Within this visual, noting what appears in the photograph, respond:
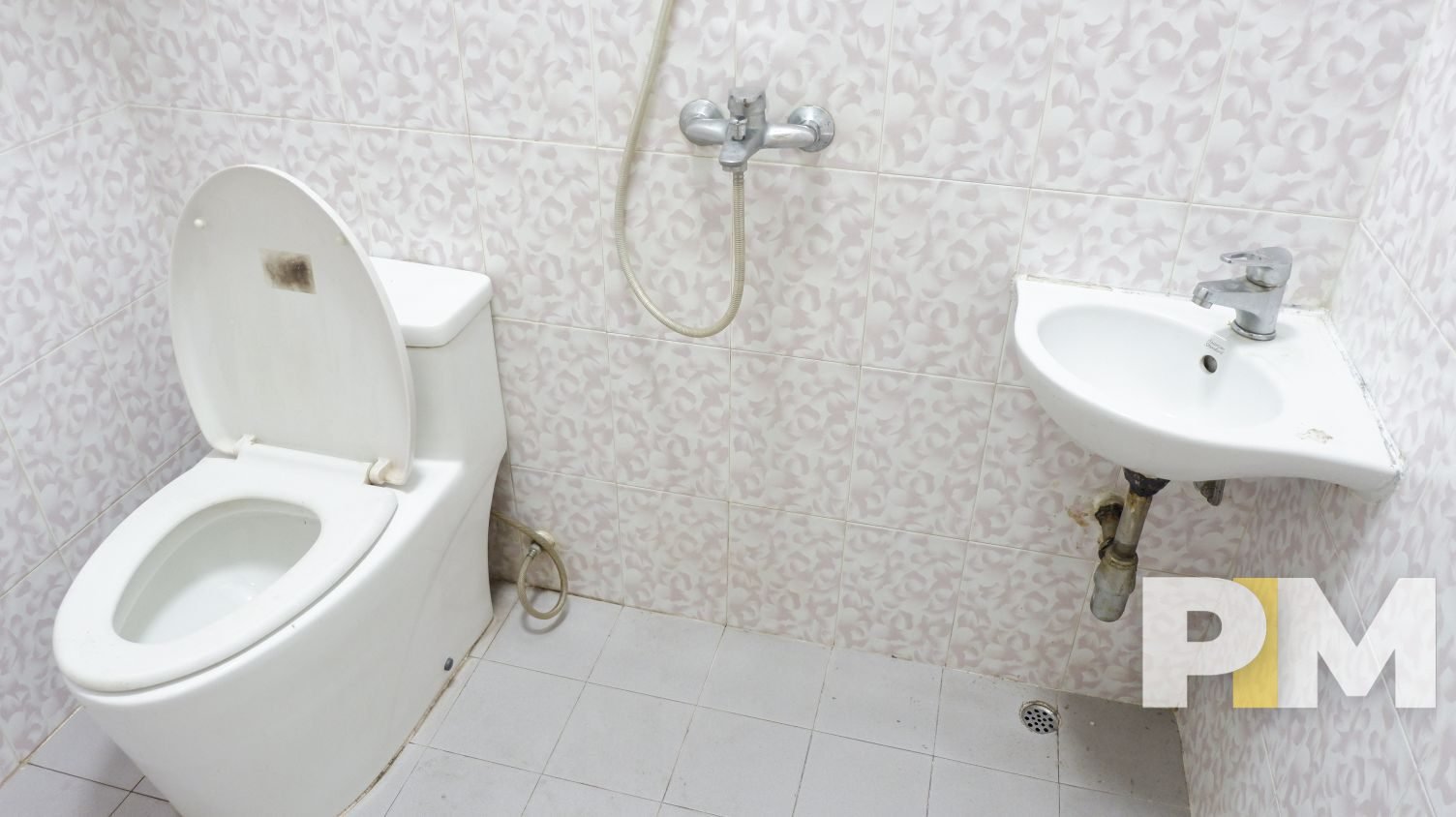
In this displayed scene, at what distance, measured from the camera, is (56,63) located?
150 cm

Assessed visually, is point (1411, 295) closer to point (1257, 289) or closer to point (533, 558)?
point (1257, 289)

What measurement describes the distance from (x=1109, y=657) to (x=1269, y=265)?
2.52 ft

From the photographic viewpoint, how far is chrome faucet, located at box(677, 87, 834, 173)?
1283mm

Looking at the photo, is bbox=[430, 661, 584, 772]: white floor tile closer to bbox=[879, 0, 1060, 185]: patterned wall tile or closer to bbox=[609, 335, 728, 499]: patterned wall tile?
bbox=[609, 335, 728, 499]: patterned wall tile

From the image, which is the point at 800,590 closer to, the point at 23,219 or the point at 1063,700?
the point at 1063,700

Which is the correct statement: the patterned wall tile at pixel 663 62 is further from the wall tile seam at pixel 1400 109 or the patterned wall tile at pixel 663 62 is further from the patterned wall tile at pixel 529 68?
the wall tile seam at pixel 1400 109

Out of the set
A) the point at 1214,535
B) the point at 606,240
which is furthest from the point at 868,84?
the point at 1214,535

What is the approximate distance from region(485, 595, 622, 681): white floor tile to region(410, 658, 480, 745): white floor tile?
0.15ft

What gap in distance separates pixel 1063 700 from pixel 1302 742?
574 mm

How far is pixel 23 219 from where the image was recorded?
1.50 meters

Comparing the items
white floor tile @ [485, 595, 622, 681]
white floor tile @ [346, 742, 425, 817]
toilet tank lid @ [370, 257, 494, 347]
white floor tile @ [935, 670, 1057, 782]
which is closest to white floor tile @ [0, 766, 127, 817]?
white floor tile @ [346, 742, 425, 817]

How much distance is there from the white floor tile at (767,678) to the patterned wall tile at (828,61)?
2.98 feet

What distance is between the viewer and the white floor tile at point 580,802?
5.21ft

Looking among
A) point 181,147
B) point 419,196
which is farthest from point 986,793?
point 181,147
